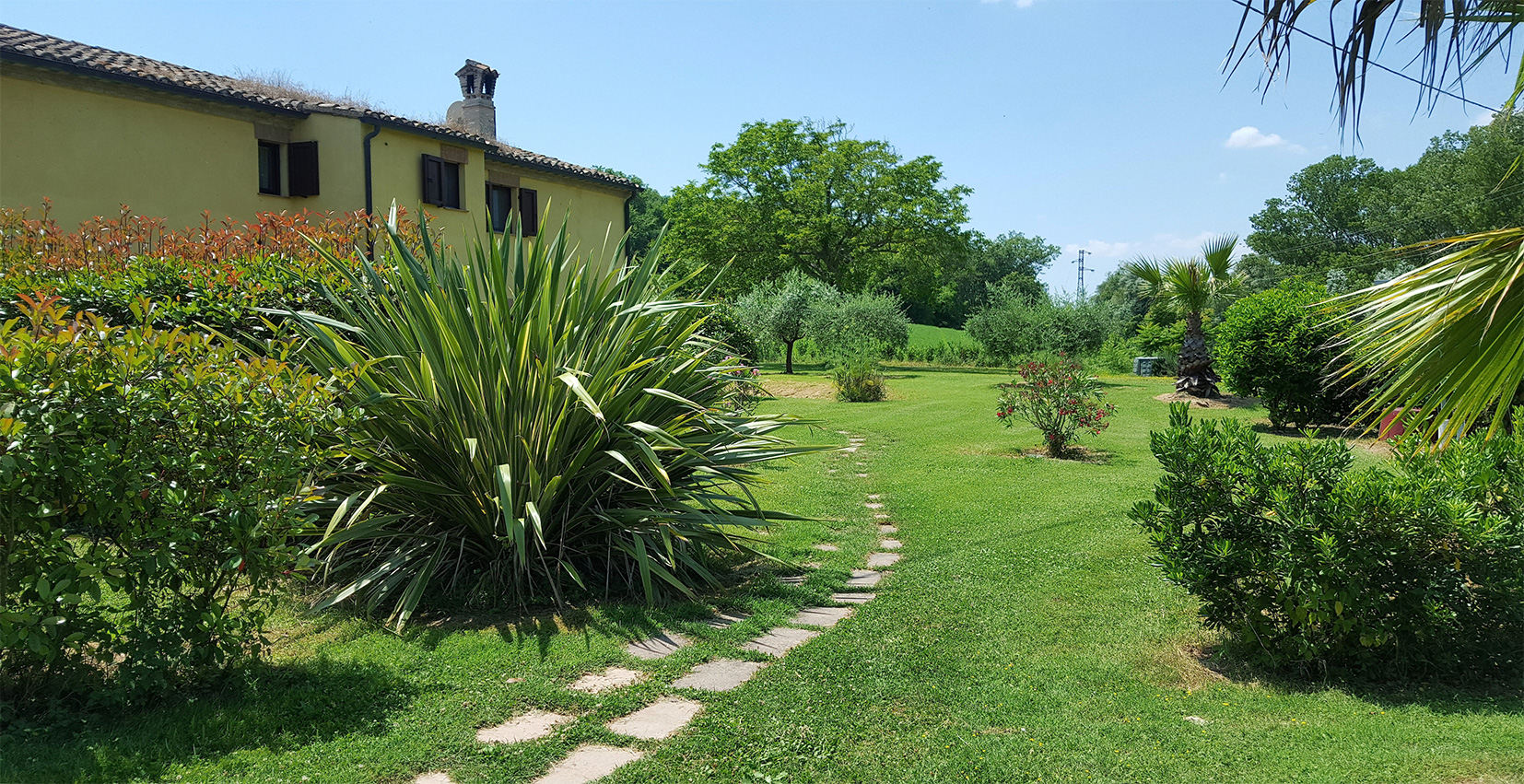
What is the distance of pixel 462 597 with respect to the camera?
4.93m

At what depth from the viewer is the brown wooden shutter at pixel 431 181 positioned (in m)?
17.9

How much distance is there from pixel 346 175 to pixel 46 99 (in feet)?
14.7

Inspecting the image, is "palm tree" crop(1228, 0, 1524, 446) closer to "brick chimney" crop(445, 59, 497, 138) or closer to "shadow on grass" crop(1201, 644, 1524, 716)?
"shadow on grass" crop(1201, 644, 1524, 716)

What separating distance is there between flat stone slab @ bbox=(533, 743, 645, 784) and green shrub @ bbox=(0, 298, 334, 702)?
54.8 inches

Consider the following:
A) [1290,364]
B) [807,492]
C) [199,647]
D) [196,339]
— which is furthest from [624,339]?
[1290,364]

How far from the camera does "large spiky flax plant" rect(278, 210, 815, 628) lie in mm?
4816

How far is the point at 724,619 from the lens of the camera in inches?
193

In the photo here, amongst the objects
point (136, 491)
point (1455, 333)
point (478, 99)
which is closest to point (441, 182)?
point (478, 99)

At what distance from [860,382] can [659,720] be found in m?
17.1

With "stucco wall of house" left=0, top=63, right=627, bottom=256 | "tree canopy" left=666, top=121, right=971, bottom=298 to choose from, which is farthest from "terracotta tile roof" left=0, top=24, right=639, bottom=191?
"tree canopy" left=666, top=121, right=971, bottom=298

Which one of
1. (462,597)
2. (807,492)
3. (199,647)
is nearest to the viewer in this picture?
(199,647)

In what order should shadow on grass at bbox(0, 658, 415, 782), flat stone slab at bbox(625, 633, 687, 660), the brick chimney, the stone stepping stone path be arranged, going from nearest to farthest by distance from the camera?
shadow on grass at bbox(0, 658, 415, 782) → the stone stepping stone path → flat stone slab at bbox(625, 633, 687, 660) → the brick chimney

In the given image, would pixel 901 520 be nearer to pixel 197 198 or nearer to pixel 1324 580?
pixel 1324 580

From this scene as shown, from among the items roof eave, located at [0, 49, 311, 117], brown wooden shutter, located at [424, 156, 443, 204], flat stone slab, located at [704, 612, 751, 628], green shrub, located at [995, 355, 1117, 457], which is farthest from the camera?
brown wooden shutter, located at [424, 156, 443, 204]
